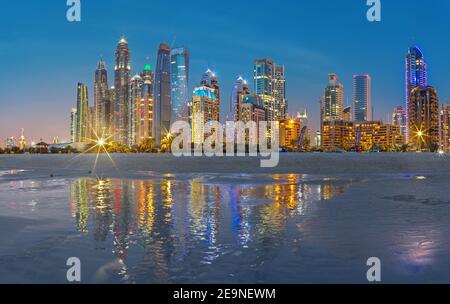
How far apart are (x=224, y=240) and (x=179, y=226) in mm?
2854

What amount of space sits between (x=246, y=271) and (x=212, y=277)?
2.86 ft

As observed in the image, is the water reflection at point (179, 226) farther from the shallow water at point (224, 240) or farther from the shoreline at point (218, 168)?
the shoreline at point (218, 168)

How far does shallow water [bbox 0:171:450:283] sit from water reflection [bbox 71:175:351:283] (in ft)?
0.12

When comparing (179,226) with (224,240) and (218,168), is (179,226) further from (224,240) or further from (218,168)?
(218,168)

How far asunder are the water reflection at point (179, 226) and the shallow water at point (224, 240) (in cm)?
4

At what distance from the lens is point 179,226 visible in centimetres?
1502

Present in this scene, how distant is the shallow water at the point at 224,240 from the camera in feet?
30.8

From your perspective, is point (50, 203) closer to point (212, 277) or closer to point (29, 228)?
point (29, 228)

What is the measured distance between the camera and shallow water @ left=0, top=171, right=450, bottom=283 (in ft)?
30.8

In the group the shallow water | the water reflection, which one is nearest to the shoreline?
the water reflection

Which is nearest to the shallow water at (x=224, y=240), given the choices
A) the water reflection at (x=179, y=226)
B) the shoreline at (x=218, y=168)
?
the water reflection at (x=179, y=226)

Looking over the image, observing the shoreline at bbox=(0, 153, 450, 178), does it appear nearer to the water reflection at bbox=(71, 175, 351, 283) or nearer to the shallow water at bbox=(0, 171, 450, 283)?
the water reflection at bbox=(71, 175, 351, 283)

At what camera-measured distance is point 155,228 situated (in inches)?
575
